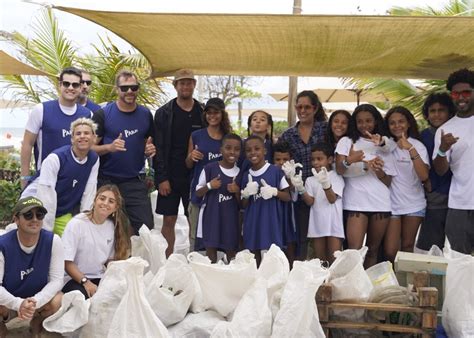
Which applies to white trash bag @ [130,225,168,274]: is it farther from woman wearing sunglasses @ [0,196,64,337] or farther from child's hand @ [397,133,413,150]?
child's hand @ [397,133,413,150]

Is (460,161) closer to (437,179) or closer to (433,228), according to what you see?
(437,179)

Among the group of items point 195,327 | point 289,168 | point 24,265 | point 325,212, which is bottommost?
point 195,327

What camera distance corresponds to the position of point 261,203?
16.2 ft

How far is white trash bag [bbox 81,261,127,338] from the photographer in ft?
12.6

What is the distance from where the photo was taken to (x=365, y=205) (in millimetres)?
4914

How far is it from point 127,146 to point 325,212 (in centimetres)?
178

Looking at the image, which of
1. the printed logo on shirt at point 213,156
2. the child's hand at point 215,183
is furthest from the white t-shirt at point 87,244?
the printed logo on shirt at point 213,156

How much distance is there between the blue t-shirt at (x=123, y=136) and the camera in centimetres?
524

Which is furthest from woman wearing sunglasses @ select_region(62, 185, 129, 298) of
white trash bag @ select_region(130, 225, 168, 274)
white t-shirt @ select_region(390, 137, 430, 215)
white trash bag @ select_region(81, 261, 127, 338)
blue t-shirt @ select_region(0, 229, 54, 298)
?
white t-shirt @ select_region(390, 137, 430, 215)

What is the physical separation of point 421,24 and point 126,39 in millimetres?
2361

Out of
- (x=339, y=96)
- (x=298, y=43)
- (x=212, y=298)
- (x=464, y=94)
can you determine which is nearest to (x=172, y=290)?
(x=212, y=298)

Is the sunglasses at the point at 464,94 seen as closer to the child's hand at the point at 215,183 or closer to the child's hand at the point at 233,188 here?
the child's hand at the point at 233,188

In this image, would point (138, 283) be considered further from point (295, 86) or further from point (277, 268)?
point (295, 86)

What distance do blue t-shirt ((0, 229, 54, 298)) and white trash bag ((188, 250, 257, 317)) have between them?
0.98 meters
